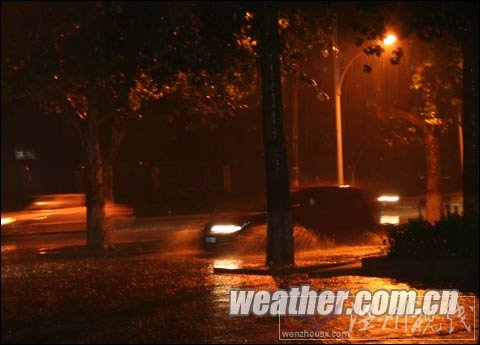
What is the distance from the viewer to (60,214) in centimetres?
2386

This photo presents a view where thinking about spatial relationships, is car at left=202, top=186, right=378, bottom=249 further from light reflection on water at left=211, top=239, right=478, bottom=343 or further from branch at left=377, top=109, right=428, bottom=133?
branch at left=377, top=109, right=428, bottom=133

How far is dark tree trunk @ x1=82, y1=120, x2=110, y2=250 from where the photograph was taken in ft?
70.3

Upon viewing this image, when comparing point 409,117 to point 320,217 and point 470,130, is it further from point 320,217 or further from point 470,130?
point 470,130

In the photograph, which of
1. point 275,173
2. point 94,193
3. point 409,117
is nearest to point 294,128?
point 409,117

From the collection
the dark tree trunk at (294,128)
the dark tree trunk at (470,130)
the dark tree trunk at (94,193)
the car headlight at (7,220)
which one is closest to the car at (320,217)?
the dark tree trunk at (94,193)

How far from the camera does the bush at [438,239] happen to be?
46.8 ft

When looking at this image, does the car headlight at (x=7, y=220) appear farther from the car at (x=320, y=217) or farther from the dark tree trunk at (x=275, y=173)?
the dark tree trunk at (x=275, y=173)

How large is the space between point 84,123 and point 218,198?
2171cm

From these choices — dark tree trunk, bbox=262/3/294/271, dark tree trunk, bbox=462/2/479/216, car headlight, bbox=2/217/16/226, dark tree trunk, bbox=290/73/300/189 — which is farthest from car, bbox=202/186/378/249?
dark tree trunk, bbox=290/73/300/189

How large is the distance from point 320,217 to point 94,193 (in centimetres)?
587

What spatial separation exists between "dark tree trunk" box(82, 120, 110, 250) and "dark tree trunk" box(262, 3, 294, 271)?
635 centimetres

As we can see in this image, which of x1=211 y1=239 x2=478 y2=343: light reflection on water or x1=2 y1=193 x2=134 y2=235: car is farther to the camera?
x1=2 y1=193 x2=134 y2=235: car

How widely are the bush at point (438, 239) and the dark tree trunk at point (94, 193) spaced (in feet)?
28.5

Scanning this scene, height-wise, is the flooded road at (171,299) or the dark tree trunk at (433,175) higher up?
the dark tree trunk at (433,175)
